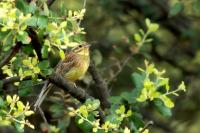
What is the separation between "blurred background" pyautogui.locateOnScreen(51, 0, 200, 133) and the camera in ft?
22.8

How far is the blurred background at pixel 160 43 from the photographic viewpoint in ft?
22.8

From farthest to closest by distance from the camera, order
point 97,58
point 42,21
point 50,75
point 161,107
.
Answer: point 97,58 < point 161,107 < point 50,75 < point 42,21

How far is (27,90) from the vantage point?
407 centimetres

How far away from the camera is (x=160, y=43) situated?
7.02 metres

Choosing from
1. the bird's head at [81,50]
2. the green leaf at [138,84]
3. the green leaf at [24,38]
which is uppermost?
the bird's head at [81,50]

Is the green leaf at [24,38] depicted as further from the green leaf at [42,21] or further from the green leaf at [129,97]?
the green leaf at [129,97]

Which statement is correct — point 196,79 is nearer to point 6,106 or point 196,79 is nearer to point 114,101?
point 114,101

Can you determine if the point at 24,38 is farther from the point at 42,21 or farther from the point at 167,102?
the point at 167,102

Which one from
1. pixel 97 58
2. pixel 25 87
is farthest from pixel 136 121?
pixel 97 58

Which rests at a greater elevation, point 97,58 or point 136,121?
point 97,58

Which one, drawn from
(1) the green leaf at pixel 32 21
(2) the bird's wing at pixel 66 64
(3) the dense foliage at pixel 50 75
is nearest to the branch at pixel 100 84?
(3) the dense foliage at pixel 50 75

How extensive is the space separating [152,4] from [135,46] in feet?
5.52

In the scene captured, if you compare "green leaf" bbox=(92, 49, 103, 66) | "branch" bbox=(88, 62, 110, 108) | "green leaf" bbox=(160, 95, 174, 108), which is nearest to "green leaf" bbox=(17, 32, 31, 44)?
"green leaf" bbox=(160, 95, 174, 108)

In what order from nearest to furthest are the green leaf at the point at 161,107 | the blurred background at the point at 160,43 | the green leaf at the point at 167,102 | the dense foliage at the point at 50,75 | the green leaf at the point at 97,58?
the dense foliage at the point at 50,75 < the green leaf at the point at 167,102 < the green leaf at the point at 161,107 < the green leaf at the point at 97,58 < the blurred background at the point at 160,43
